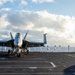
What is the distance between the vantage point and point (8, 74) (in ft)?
89.8

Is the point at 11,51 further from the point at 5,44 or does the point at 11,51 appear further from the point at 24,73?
the point at 24,73

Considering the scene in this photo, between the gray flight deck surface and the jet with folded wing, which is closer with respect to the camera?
the gray flight deck surface

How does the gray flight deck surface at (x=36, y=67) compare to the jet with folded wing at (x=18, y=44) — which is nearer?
the gray flight deck surface at (x=36, y=67)

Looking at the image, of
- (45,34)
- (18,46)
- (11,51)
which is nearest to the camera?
(18,46)

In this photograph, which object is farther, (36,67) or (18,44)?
(18,44)

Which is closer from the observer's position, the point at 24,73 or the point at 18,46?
the point at 24,73

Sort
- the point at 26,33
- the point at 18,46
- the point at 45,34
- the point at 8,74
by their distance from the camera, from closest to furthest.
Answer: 1. the point at 8,74
2. the point at 18,46
3. the point at 26,33
4. the point at 45,34

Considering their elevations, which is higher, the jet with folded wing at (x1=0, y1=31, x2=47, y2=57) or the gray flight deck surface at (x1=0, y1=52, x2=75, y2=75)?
the jet with folded wing at (x1=0, y1=31, x2=47, y2=57)

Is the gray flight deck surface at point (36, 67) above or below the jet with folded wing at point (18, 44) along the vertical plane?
below

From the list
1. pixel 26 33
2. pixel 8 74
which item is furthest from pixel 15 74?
pixel 26 33

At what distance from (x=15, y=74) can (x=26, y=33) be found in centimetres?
4470

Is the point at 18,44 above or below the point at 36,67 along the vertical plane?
above

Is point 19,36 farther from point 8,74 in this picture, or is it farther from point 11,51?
point 8,74

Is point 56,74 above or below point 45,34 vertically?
below
